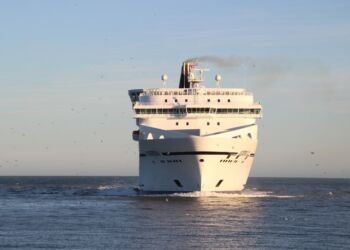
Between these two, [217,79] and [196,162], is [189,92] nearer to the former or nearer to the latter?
[217,79]

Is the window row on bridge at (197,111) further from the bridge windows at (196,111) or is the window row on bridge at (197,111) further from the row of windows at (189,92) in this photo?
the row of windows at (189,92)

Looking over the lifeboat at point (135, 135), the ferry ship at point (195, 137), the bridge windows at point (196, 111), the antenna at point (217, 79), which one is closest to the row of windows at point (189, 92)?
the ferry ship at point (195, 137)

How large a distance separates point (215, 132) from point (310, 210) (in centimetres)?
1617

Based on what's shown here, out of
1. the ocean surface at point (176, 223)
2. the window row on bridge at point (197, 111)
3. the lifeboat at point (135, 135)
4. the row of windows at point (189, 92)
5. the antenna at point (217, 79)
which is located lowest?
the ocean surface at point (176, 223)

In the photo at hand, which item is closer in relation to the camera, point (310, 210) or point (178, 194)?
point (310, 210)

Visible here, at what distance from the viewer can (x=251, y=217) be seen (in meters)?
68.8

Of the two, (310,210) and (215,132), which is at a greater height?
(215,132)

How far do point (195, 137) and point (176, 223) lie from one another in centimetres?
2241

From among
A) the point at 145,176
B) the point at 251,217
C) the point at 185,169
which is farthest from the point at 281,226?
the point at 145,176

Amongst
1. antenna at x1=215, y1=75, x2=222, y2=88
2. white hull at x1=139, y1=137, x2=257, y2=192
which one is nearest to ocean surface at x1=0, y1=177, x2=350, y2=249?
white hull at x1=139, y1=137, x2=257, y2=192

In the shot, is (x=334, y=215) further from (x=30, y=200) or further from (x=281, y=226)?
(x=30, y=200)

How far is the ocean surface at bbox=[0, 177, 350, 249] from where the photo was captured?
51394mm

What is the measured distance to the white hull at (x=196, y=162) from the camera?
84562 millimetres

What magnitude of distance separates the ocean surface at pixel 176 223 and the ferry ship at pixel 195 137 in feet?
6.27
